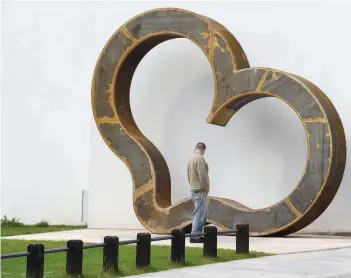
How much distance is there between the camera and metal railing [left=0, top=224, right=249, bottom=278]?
986cm

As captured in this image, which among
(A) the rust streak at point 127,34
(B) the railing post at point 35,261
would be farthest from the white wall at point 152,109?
(B) the railing post at point 35,261

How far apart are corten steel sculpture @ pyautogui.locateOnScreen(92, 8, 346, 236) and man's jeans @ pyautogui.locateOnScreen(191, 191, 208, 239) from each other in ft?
6.62

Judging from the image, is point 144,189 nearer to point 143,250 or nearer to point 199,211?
point 199,211

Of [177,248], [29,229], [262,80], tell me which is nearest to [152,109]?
[262,80]

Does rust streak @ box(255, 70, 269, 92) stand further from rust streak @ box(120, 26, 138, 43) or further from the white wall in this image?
rust streak @ box(120, 26, 138, 43)

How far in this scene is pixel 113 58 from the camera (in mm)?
18469

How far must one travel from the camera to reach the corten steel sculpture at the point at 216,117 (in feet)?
53.4

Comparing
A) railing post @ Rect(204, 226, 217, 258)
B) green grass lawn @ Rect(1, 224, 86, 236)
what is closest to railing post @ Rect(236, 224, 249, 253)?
railing post @ Rect(204, 226, 217, 258)

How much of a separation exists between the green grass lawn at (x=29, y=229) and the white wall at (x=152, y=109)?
408mm

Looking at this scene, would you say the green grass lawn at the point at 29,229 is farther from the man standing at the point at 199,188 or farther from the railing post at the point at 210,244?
the railing post at the point at 210,244

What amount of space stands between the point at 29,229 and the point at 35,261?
974cm

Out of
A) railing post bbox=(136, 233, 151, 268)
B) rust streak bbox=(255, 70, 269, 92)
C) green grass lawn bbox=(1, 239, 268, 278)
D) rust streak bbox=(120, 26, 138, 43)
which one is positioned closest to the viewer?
green grass lawn bbox=(1, 239, 268, 278)

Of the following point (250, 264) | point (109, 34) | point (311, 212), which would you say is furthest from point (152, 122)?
point (250, 264)

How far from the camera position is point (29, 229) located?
19453 millimetres
